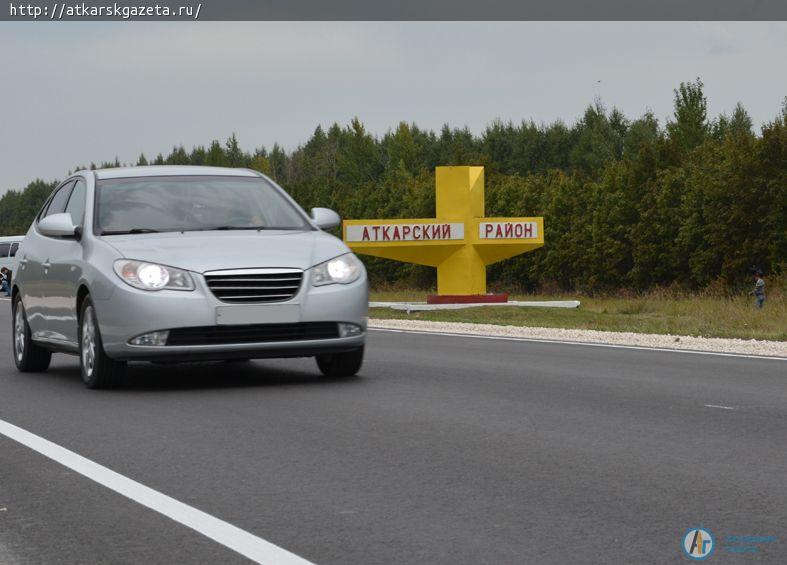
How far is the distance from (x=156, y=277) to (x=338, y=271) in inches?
55.2

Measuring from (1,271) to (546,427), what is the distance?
4964cm

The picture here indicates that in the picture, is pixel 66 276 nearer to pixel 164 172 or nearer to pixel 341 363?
pixel 164 172

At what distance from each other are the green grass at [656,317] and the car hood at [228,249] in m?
9.24

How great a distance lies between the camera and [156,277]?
10336mm

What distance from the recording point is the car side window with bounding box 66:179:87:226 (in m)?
11.9

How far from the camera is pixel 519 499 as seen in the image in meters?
6.12

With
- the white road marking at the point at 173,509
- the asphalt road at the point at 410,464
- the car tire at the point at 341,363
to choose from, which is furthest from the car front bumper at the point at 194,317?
the white road marking at the point at 173,509

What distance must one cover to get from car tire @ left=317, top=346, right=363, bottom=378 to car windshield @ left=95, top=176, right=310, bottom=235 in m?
1.12

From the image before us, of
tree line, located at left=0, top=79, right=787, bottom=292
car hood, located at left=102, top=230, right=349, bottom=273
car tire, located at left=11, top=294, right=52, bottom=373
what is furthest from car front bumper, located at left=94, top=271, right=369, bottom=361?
tree line, located at left=0, top=79, right=787, bottom=292

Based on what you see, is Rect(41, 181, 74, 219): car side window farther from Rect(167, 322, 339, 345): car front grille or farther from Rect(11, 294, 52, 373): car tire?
Rect(167, 322, 339, 345): car front grille

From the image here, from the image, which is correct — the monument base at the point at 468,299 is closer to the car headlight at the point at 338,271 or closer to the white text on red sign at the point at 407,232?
the white text on red sign at the point at 407,232

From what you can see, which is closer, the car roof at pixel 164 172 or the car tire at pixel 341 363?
the car tire at pixel 341 363

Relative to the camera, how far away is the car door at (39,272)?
12.2m

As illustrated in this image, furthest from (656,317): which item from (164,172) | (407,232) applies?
(164,172)
